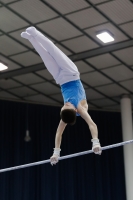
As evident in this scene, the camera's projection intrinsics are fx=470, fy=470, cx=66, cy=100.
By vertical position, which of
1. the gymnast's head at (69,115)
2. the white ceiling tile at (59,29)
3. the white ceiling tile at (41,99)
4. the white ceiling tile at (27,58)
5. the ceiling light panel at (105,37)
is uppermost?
the white ceiling tile at (59,29)

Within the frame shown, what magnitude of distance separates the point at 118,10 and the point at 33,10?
186 centimetres

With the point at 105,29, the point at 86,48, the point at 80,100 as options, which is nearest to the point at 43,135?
the point at 86,48

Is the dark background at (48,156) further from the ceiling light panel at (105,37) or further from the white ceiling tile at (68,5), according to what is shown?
the white ceiling tile at (68,5)

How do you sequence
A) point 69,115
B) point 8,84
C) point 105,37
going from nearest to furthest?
point 69,115 → point 105,37 → point 8,84

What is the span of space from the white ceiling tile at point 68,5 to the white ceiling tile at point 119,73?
329 centimetres

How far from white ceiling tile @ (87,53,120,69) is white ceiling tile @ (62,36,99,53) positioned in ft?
1.83

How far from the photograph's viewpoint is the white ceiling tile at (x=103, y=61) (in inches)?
489

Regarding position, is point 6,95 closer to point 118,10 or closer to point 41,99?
point 41,99

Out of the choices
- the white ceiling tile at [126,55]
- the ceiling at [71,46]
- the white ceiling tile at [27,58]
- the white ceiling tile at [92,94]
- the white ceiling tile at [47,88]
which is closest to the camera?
the ceiling at [71,46]

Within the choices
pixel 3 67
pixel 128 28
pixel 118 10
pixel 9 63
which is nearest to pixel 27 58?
pixel 9 63

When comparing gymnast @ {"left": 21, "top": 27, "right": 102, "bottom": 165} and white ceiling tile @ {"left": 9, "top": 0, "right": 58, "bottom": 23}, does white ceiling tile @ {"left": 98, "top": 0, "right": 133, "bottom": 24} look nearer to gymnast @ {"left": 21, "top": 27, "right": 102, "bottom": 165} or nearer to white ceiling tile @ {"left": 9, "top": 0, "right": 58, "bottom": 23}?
white ceiling tile @ {"left": 9, "top": 0, "right": 58, "bottom": 23}

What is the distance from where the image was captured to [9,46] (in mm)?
11875

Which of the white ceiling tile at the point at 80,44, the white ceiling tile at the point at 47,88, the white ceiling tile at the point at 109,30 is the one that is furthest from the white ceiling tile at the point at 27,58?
the white ceiling tile at the point at 109,30

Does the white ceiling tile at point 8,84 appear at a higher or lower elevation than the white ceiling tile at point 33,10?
lower
